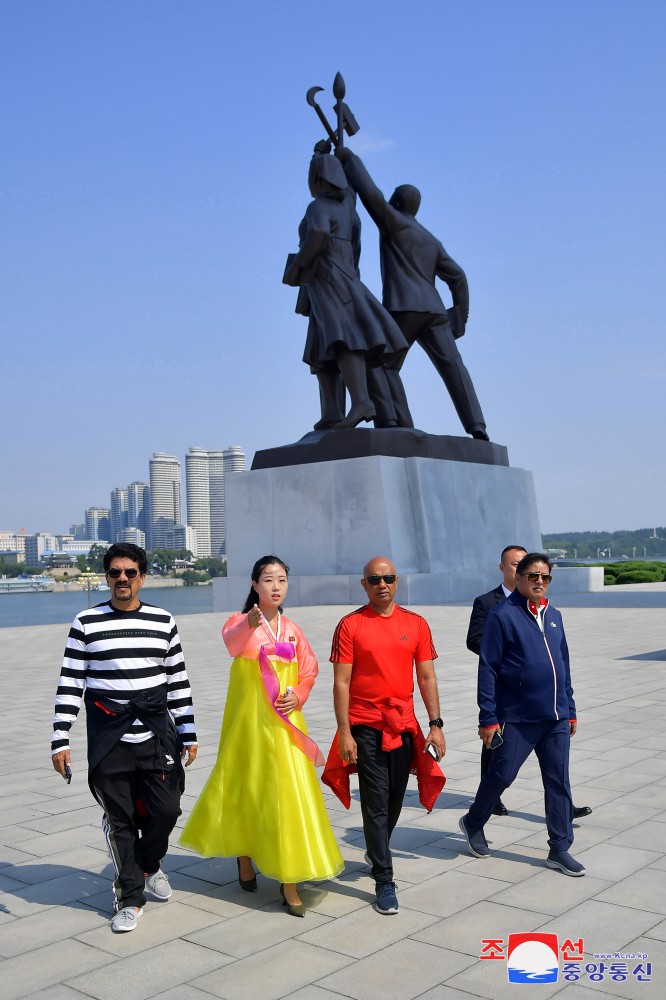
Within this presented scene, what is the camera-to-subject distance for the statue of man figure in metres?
19.2

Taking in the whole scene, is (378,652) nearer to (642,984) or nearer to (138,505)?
(642,984)

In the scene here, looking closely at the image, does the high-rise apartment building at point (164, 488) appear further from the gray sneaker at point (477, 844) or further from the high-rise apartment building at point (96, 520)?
the gray sneaker at point (477, 844)

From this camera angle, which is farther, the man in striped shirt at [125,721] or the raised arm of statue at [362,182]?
the raised arm of statue at [362,182]

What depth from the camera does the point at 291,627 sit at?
12.2 ft

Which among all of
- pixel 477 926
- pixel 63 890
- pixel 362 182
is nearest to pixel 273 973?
pixel 477 926

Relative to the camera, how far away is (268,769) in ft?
11.6

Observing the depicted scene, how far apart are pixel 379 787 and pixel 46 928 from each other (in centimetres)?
121

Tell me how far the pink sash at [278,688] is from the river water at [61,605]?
1360 centimetres

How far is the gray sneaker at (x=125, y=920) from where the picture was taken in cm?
330

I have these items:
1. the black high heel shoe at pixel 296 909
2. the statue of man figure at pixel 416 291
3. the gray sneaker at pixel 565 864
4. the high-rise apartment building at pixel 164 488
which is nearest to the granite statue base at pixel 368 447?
the statue of man figure at pixel 416 291

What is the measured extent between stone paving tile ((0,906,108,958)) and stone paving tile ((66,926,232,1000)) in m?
0.24

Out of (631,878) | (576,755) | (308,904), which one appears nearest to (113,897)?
(308,904)

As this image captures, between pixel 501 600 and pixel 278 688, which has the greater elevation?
pixel 501 600

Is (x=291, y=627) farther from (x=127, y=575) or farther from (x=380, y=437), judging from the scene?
(x=380, y=437)
